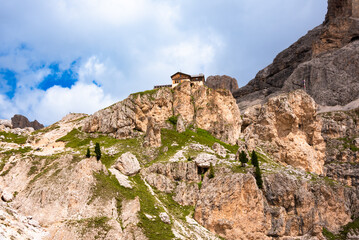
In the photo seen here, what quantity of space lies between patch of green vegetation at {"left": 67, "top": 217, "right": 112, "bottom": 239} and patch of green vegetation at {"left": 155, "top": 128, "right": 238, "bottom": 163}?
2565 cm

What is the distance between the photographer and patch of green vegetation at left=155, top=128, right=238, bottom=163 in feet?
253

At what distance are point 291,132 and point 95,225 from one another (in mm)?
74902

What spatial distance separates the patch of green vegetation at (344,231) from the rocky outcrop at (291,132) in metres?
29.5

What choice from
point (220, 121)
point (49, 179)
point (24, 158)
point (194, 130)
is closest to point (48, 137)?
point (24, 158)

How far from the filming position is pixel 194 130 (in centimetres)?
9519

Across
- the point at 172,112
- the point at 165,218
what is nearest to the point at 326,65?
the point at 172,112

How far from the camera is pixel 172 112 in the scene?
100 metres

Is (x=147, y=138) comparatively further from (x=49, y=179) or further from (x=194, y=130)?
(x=49, y=179)

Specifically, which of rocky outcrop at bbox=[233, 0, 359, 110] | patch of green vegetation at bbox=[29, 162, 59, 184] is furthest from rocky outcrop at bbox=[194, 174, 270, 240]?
rocky outcrop at bbox=[233, 0, 359, 110]

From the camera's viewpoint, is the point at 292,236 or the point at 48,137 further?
the point at 48,137

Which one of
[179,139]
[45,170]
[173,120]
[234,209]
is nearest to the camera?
[45,170]

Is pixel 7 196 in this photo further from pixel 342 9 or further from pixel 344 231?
pixel 342 9

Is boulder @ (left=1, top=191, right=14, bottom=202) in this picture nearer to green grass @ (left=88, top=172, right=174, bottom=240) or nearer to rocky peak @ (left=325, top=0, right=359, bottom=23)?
green grass @ (left=88, top=172, right=174, bottom=240)

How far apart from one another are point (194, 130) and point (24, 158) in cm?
4771
